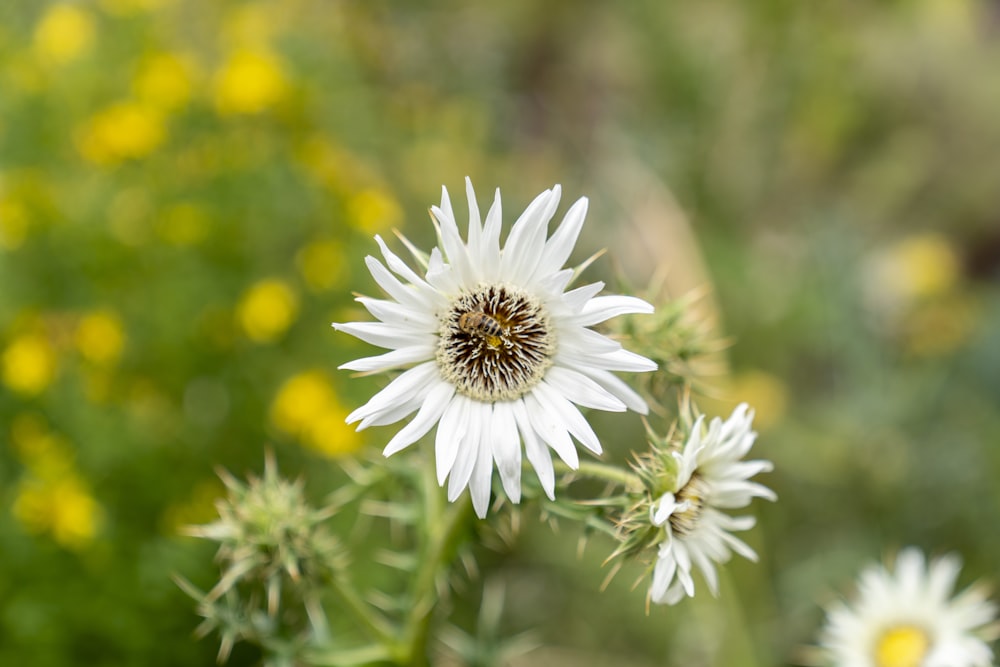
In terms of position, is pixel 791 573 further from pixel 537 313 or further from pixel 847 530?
pixel 537 313

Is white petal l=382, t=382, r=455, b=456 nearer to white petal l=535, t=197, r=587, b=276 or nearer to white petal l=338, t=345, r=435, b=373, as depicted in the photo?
white petal l=338, t=345, r=435, b=373

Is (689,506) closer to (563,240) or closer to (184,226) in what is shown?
(563,240)

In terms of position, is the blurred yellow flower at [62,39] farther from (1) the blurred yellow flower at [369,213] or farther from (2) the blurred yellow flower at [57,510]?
(2) the blurred yellow flower at [57,510]

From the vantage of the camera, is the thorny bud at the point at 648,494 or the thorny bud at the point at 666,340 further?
the thorny bud at the point at 666,340

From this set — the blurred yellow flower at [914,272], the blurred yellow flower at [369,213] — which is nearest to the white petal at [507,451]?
the blurred yellow flower at [369,213]

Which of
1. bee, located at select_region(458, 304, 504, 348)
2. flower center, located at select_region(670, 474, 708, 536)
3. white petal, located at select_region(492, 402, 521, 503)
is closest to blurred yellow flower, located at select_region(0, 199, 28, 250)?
bee, located at select_region(458, 304, 504, 348)

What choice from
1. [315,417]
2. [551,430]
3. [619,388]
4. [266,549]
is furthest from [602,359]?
[315,417]
